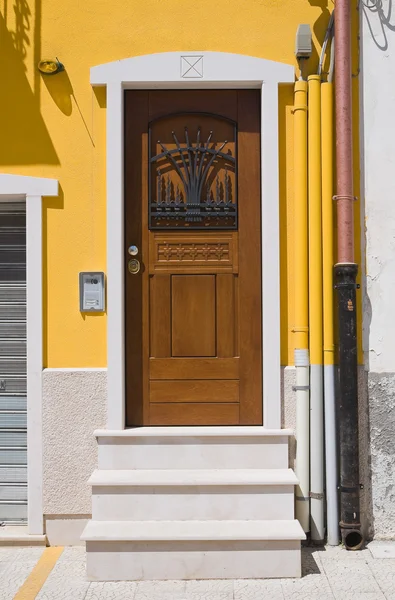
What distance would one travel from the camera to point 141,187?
178 inches

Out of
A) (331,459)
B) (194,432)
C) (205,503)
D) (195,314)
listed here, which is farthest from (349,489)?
(195,314)

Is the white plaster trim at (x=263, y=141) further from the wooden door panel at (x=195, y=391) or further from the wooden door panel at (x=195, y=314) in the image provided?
the wooden door panel at (x=195, y=314)

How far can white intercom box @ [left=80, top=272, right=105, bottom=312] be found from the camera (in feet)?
14.5

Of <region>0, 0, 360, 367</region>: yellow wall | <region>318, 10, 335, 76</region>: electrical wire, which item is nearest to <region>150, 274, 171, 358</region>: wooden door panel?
<region>0, 0, 360, 367</region>: yellow wall

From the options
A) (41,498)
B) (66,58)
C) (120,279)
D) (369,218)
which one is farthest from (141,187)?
(41,498)

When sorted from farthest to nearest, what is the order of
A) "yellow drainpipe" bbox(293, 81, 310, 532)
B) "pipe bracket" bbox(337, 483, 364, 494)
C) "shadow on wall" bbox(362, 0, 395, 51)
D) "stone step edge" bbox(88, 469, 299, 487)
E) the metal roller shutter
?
the metal roller shutter, "shadow on wall" bbox(362, 0, 395, 51), "yellow drainpipe" bbox(293, 81, 310, 532), "pipe bracket" bbox(337, 483, 364, 494), "stone step edge" bbox(88, 469, 299, 487)

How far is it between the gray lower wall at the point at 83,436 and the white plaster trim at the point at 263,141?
0.20m

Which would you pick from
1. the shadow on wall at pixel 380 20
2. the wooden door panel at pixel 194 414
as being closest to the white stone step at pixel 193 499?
the wooden door panel at pixel 194 414

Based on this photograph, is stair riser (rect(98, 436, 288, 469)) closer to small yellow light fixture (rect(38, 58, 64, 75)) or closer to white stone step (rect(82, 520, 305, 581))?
white stone step (rect(82, 520, 305, 581))

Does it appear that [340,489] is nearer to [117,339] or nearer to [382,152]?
[117,339]

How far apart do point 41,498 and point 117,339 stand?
47.0 inches

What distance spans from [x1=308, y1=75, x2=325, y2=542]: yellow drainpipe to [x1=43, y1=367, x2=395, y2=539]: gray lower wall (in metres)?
0.15

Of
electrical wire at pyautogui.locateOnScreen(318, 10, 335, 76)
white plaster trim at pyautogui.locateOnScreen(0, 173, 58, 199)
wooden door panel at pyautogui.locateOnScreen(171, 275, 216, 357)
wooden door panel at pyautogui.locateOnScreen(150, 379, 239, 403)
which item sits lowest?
wooden door panel at pyautogui.locateOnScreen(150, 379, 239, 403)

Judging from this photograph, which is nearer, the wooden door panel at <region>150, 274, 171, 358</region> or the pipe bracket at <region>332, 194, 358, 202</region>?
the pipe bracket at <region>332, 194, 358, 202</region>
